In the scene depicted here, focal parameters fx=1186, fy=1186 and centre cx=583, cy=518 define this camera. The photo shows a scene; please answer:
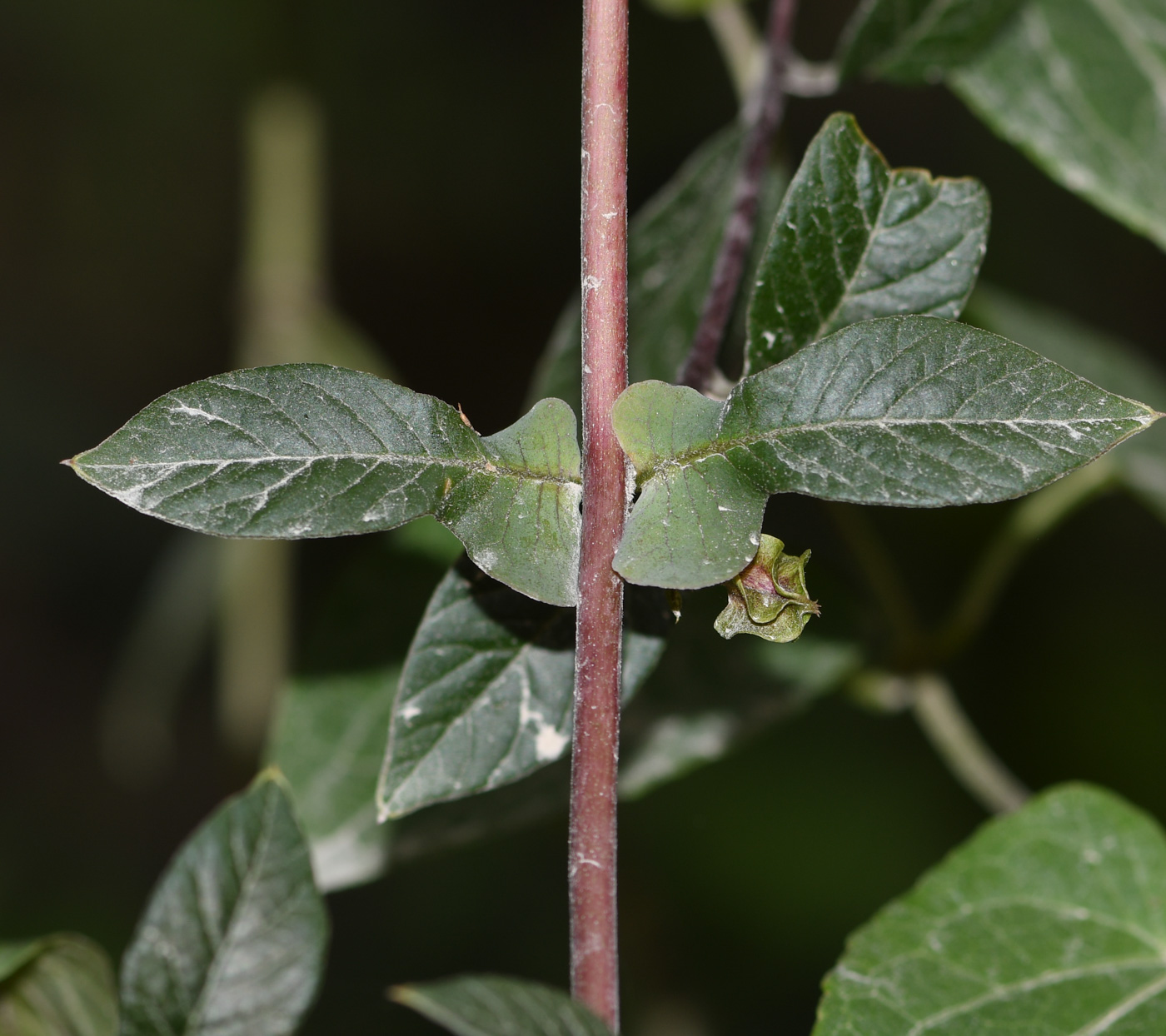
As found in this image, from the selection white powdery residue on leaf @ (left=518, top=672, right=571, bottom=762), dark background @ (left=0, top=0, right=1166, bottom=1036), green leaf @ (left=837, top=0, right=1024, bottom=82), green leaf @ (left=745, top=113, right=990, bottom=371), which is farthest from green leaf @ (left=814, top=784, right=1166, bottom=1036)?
dark background @ (left=0, top=0, right=1166, bottom=1036)

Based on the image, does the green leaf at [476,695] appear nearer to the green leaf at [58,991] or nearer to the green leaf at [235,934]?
the green leaf at [235,934]

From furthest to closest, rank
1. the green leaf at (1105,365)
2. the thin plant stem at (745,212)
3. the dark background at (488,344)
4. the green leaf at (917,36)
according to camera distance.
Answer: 1. the dark background at (488,344)
2. the green leaf at (1105,365)
3. the green leaf at (917,36)
4. the thin plant stem at (745,212)

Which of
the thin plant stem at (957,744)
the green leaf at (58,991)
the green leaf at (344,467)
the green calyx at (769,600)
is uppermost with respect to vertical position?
the green leaf at (344,467)

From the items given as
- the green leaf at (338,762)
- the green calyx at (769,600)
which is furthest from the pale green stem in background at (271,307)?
the green calyx at (769,600)

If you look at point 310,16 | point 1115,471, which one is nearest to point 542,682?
point 1115,471

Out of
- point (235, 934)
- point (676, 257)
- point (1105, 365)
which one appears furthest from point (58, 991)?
point (1105, 365)

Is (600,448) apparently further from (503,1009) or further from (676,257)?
(676,257)

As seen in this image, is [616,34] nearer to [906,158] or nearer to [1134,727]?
[1134,727]
